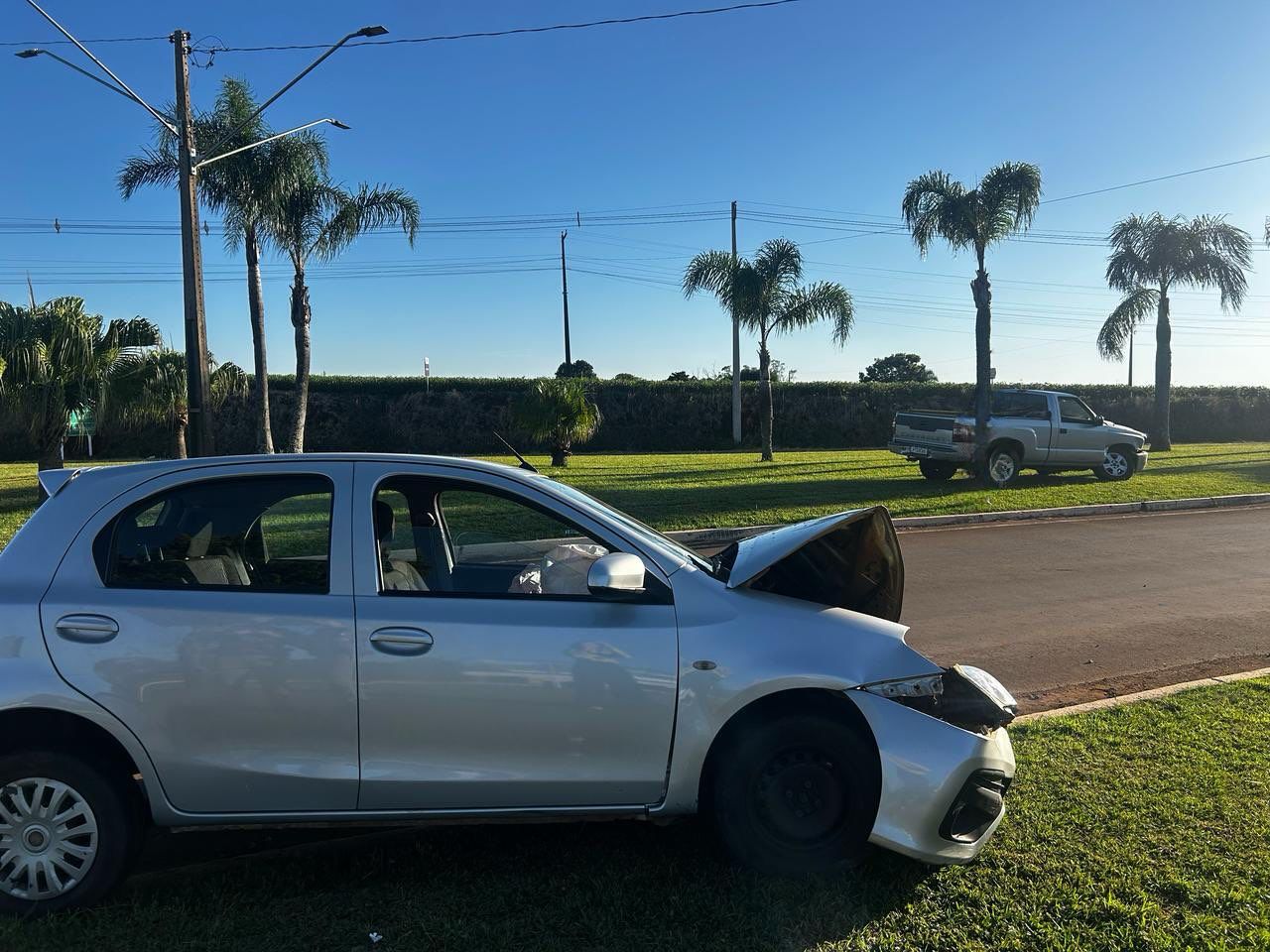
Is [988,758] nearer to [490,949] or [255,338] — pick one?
[490,949]

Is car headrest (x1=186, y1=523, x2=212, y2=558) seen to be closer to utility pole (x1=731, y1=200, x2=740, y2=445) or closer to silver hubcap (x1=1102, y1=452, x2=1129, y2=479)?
silver hubcap (x1=1102, y1=452, x2=1129, y2=479)

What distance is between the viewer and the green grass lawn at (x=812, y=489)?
1427 cm

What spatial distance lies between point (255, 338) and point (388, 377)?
46.1 ft

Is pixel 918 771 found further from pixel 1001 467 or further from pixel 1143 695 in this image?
pixel 1001 467

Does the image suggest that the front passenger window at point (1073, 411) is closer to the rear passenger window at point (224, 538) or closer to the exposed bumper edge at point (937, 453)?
the exposed bumper edge at point (937, 453)

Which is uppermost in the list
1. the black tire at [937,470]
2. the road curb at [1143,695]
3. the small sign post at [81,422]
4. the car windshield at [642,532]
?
the small sign post at [81,422]

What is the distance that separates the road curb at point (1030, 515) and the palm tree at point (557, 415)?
1060 cm

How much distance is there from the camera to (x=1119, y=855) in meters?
3.59

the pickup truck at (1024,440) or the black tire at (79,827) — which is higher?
the pickup truck at (1024,440)

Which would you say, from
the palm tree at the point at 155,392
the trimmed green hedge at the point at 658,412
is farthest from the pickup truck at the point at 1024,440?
the trimmed green hedge at the point at 658,412

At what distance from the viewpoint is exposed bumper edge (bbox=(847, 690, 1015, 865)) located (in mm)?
3314

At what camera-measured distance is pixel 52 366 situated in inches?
606

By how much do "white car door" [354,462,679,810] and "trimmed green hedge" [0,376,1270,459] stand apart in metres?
27.9

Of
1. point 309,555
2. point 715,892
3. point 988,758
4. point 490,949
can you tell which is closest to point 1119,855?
point 988,758
